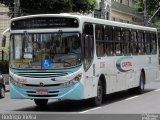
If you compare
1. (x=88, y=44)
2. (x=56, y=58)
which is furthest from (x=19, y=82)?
(x=88, y=44)

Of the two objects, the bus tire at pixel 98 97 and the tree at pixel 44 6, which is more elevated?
the tree at pixel 44 6

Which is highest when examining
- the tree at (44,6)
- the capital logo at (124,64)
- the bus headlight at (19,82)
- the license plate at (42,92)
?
the tree at (44,6)

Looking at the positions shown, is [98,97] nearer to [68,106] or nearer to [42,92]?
[68,106]

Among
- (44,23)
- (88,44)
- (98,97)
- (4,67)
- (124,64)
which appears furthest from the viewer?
(4,67)

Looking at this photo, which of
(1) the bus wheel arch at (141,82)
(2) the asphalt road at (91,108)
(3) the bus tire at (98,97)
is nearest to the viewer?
(2) the asphalt road at (91,108)

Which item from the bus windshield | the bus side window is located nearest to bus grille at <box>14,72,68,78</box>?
the bus windshield

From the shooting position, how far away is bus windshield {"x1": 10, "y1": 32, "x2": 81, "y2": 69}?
17120mm

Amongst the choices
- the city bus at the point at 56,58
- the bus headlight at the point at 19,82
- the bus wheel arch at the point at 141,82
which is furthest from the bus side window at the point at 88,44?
the bus wheel arch at the point at 141,82

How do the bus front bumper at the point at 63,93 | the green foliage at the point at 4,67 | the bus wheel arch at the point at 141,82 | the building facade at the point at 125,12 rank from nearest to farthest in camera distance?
the bus front bumper at the point at 63,93 → the bus wheel arch at the point at 141,82 → the green foliage at the point at 4,67 → the building facade at the point at 125,12

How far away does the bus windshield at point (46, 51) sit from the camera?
674 inches

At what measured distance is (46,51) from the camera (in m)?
17.3

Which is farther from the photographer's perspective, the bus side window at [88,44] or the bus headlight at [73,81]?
the bus side window at [88,44]

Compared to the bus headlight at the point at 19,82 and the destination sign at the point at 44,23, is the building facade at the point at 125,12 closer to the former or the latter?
the destination sign at the point at 44,23

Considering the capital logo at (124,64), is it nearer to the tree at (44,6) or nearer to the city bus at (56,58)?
the city bus at (56,58)
